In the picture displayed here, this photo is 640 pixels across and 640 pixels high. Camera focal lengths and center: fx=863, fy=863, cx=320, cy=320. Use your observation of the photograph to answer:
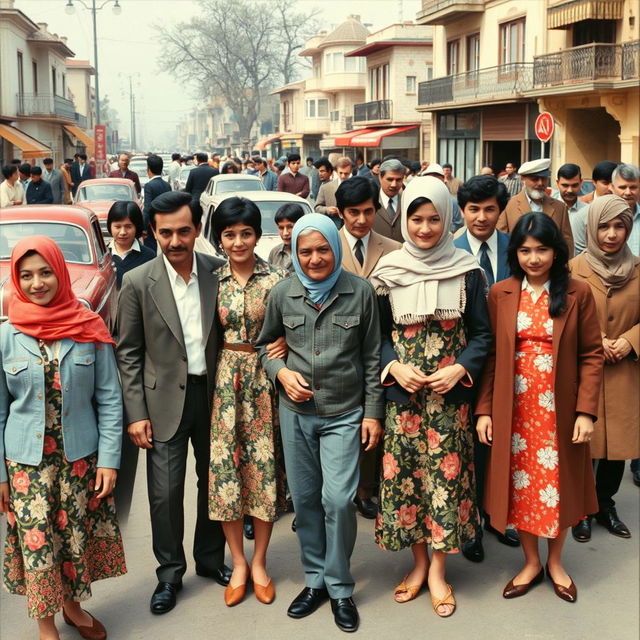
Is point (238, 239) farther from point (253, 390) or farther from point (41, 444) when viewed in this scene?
point (41, 444)

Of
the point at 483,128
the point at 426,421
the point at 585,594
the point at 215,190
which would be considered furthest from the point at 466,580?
the point at 483,128

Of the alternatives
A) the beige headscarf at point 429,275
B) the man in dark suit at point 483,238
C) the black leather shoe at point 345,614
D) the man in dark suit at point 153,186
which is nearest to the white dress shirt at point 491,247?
the man in dark suit at point 483,238

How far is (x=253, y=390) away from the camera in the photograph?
4309 millimetres

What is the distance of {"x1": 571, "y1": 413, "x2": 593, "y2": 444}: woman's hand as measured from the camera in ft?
13.9

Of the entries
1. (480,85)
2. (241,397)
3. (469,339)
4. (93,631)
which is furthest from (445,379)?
(480,85)

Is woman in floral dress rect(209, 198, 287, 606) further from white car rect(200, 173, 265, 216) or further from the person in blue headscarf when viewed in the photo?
white car rect(200, 173, 265, 216)

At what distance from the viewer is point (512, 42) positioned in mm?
29203

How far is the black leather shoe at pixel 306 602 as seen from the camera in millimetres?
4246

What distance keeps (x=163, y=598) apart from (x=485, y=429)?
1.83 metres

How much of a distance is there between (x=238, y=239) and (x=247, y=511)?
138cm

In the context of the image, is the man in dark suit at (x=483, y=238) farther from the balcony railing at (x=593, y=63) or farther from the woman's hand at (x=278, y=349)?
the balcony railing at (x=593, y=63)

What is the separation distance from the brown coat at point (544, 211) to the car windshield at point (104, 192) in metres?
12.1

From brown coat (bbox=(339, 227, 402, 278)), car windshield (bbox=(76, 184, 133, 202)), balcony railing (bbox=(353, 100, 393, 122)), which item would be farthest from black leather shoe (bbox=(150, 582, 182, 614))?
balcony railing (bbox=(353, 100, 393, 122))

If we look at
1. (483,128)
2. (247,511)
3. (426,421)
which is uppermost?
(483,128)
